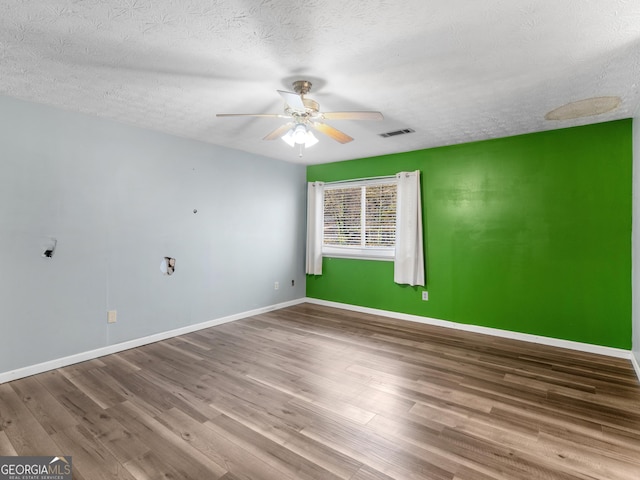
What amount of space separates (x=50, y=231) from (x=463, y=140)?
4.55m

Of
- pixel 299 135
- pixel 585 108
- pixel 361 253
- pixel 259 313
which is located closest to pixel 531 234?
pixel 585 108

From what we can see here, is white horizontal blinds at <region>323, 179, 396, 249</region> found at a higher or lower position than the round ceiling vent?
lower

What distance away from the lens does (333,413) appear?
2.27 m

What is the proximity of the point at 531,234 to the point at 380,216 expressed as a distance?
6.49ft

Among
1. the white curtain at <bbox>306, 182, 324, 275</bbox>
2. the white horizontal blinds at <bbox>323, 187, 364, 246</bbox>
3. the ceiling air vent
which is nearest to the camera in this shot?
the ceiling air vent

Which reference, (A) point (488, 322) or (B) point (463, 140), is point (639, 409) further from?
(B) point (463, 140)

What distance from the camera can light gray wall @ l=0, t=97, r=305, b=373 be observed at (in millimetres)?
2828

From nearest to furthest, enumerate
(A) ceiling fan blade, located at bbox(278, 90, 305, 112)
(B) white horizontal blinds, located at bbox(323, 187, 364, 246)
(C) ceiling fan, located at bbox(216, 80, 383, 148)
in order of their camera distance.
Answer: (A) ceiling fan blade, located at bbox(278, 90, 305, 112), (C) ceiling fan, located at bbox(216, 80, 383, 148), (B) white horizontal blinds, located at bbox(323, 187, 364, 246)

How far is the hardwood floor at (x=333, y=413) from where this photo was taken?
177cm

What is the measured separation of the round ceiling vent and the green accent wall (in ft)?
1.48

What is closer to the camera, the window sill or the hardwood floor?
the hardwood floor

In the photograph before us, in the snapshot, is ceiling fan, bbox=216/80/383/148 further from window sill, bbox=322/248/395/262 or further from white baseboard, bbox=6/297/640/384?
white baseboard, bbox=6/297/640/384

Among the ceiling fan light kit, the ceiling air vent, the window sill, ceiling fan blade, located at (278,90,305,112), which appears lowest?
the window sill

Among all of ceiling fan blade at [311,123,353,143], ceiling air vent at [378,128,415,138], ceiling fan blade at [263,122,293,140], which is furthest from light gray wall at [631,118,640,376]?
ceiling fan blade at [263,122,293,140]
